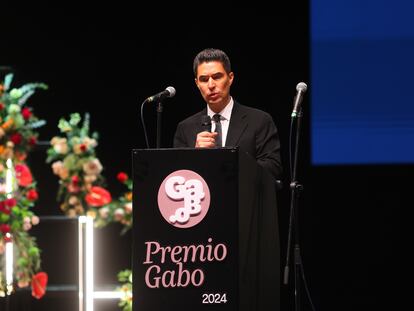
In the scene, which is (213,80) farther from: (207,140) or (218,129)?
(207,140)

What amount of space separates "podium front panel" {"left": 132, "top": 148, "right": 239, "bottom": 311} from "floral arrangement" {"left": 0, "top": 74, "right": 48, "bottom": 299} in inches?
65.5

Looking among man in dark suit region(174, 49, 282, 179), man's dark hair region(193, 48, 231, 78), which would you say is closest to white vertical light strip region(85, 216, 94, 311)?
man in dark suit region(174, 49, 282, 179)

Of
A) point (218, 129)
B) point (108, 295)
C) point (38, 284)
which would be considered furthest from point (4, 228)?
point (218, 129)

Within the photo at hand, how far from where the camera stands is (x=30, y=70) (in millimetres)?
5773

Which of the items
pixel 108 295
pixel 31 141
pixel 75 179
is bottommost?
pixel 108 295

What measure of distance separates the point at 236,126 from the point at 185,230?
0.75m

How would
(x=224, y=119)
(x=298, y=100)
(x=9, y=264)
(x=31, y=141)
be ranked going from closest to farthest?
(x=298, y=100) → (x=224, y=119) → (x=9, y=264) → (x=31, y=141)

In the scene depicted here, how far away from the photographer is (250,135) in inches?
143

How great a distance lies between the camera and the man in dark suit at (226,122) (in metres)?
3.59

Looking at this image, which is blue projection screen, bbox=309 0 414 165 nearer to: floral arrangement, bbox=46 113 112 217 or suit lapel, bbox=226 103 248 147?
floral arrangement, bbox=46 113 112 217

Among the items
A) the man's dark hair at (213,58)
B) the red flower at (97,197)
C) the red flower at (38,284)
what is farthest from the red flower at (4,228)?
the man's dark hair at (213,58)

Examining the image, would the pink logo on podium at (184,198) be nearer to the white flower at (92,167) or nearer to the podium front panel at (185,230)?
the podium front panel at (185,230)

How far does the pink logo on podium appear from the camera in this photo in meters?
3.01

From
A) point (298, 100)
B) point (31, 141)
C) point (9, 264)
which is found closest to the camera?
point (298, 100)
